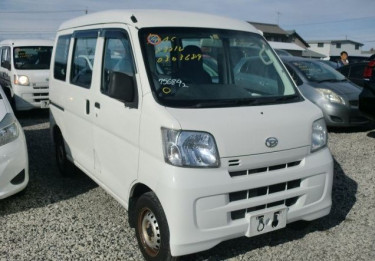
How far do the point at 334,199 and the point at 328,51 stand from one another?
64.9 metres

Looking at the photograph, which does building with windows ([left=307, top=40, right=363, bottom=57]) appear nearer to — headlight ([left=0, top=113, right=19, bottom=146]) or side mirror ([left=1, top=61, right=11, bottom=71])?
side mirror ([left=1, top=61, right=11, bottom=71])

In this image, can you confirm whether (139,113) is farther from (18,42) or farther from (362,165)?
(18,42)

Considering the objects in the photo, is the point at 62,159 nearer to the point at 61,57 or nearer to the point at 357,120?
the point at 61,57

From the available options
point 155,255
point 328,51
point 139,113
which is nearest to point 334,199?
point 155,255

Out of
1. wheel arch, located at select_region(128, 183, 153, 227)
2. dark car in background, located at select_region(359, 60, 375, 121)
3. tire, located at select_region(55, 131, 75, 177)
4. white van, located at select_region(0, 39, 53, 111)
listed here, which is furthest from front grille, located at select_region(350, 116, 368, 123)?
white van, located at select_region(0, 39, 53, 111)

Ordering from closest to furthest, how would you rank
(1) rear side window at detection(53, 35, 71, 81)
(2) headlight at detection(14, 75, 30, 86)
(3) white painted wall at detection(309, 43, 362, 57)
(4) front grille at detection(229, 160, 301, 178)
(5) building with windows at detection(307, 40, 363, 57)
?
(4) front grille at detection(229, 160, 301, 178) < (1) rear side window at detection(53, 35, 71, 81) < (2) headlight at detection(14, 75, 30, 86) < (3) white painted wall at detection(309, 43, 362, 57) < (5) building with windows at detection(307, 40, 363, 57)

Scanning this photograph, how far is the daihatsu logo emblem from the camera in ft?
8.97

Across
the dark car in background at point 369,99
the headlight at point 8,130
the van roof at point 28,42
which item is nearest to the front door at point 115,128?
the headlight at point 8,130

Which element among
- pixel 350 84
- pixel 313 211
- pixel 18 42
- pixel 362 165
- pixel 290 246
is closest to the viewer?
pixel 313 211

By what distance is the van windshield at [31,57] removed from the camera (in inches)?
367

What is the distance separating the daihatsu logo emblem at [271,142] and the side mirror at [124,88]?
104 centimetres

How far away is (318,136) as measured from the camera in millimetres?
3082

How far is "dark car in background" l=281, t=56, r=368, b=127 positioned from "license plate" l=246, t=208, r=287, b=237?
4.93 m

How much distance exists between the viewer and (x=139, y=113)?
2881mm
